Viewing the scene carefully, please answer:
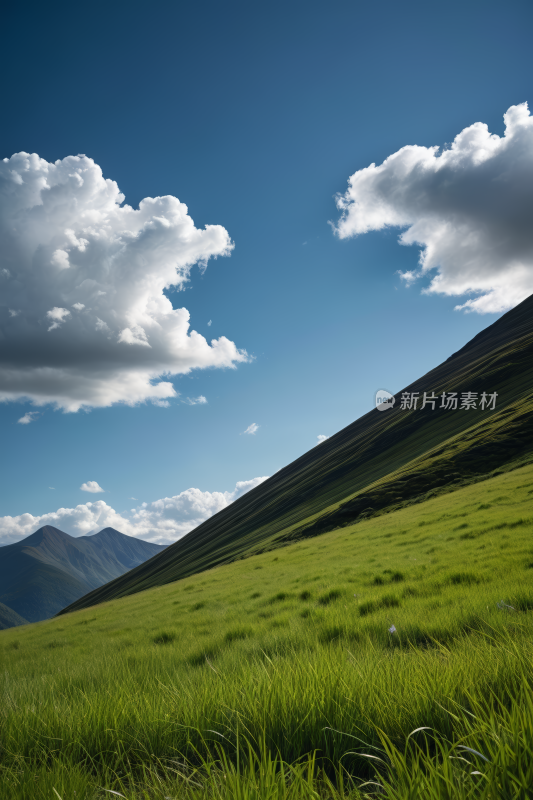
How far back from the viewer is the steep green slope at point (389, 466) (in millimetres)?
50031

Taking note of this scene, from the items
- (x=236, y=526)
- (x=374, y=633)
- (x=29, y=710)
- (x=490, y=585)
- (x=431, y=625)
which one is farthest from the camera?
(x=236, y=526)

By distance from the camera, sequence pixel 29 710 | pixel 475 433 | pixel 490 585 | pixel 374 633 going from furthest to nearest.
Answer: pixel 475 433 → pixel 490 585 → pixel 374 633 → pixel 29 710

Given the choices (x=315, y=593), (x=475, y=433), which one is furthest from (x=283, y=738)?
(x=475, y=433)

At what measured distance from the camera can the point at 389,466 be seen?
76.1m

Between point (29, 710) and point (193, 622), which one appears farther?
point (193, 622)

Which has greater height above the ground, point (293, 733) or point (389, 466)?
point (293, 733)

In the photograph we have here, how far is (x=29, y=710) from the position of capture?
2.43 meters

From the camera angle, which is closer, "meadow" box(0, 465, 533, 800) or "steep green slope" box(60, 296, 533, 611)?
"meadow" box(0, 465, 533, 800)

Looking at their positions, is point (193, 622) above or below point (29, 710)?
below

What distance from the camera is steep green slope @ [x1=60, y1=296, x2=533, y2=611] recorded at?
50031 mm

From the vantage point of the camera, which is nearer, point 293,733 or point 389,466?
point 293,733

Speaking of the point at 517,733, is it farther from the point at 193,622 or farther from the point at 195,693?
the point at 193,622

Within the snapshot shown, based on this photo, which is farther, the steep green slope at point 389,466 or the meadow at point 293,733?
the steep green slope at point 389,466

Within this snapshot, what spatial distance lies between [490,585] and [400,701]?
6282 mm
